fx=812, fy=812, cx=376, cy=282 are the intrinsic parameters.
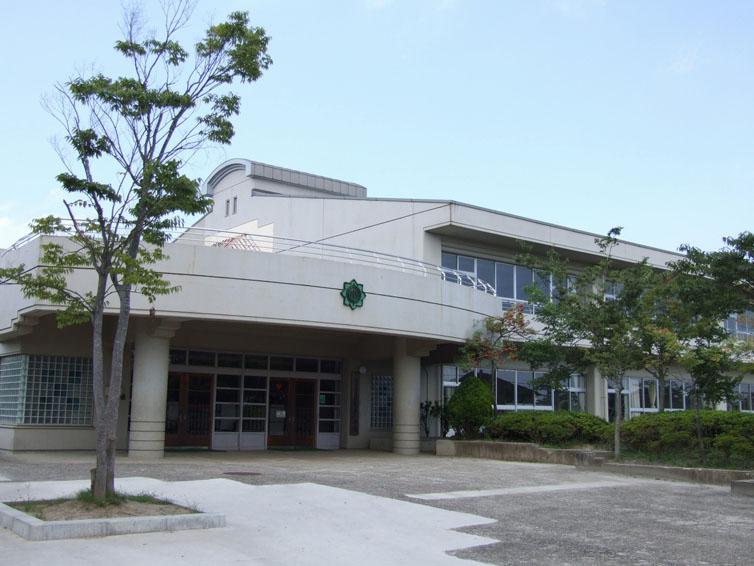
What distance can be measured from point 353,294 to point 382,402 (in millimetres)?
8124

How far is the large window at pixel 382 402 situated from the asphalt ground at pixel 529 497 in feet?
16.7

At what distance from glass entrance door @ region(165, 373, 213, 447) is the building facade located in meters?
0.04

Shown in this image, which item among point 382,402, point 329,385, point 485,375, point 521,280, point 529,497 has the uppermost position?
point 521,280

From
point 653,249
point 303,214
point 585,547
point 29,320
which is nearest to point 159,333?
point 29,320

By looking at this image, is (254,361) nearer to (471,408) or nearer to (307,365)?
(307,365)

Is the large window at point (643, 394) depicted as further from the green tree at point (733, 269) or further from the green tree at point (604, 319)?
the green tree at point (733, 269)

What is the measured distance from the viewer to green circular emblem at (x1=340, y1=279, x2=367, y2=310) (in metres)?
22.0

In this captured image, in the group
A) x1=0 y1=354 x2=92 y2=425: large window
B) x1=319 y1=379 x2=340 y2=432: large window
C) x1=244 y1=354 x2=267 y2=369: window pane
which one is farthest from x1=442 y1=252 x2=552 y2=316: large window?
x1=0 y1=354 x2=92 y2=425: large window

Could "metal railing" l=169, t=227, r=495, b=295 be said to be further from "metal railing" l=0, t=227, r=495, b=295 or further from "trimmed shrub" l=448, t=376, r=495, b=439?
"trimmed shrub" l=448, t=376, r=495, b=439

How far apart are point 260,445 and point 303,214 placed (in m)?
9.42

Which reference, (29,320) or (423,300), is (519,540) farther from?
(29,320)

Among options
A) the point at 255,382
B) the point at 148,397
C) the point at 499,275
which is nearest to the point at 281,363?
the point at 255,382

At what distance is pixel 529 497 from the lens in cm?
1422

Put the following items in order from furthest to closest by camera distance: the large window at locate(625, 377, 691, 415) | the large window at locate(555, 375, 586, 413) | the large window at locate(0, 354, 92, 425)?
the large window at locate(625, 377, 691, 415)
the large window at locate(555, 375, 586, 413)
the large window at locate(0, 354, 92, 425)
